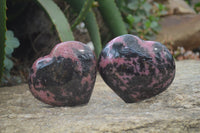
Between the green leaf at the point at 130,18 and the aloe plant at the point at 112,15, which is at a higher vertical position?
the aloe plant at the point at 112,15

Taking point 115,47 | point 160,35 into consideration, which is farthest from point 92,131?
point 160,35

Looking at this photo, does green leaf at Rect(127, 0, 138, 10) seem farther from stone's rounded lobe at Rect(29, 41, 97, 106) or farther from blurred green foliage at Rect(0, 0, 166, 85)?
stone's rounded lobe at Rect(29, 41, 97, 106)

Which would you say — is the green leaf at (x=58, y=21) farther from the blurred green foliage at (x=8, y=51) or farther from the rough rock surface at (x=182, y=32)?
the rough rock surface at (x=182, y=32)

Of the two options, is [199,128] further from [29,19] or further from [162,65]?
[29,19]

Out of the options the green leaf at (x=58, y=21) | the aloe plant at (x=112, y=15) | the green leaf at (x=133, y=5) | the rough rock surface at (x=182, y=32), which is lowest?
the rough rock surface at (x=182, y=32)

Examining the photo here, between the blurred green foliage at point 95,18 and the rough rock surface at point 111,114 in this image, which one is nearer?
the rough rock surface at point 111,114

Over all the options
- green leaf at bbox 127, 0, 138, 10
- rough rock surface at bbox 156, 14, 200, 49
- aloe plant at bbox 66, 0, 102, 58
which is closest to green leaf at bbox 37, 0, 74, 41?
aloe plant at bbox 66, 0, 102, 58

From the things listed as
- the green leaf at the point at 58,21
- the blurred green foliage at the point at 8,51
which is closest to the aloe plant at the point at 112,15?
the green leaf at the point at 58,21
